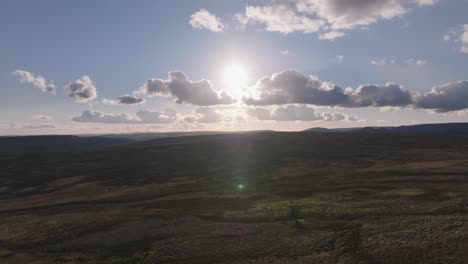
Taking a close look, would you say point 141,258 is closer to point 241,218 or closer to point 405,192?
point 241,218

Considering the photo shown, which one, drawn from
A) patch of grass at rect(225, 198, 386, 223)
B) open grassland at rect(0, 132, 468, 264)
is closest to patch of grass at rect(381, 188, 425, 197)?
open grassland at rect(0, 132, 468, 264)

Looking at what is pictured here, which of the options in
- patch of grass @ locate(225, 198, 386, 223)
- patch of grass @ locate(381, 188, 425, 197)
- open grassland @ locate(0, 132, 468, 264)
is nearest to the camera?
open grassland @ locate(0, 132, 468, 264)

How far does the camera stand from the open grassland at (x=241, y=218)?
2919 cm

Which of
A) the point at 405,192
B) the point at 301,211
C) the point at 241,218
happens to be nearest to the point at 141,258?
the point at 241,218

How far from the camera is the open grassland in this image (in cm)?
2919

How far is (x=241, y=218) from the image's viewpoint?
139 ft

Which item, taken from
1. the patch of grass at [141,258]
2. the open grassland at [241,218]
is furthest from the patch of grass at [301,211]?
the patch of grass at [141,258]

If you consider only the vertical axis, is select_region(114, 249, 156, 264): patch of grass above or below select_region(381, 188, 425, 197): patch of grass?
below

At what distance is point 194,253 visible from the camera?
31500mm

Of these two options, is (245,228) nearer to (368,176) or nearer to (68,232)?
(68,232)

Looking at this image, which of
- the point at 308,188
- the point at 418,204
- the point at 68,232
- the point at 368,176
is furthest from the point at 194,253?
the point at 368,176

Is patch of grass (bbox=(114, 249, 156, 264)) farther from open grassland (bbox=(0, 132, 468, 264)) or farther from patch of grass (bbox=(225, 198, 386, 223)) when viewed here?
patch of grass (bbox=(225, 198, 386, 223))

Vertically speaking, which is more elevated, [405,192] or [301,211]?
[405,192]

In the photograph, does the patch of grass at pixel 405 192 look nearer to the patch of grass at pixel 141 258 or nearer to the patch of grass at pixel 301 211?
the patch of grass at pixel 301 211
